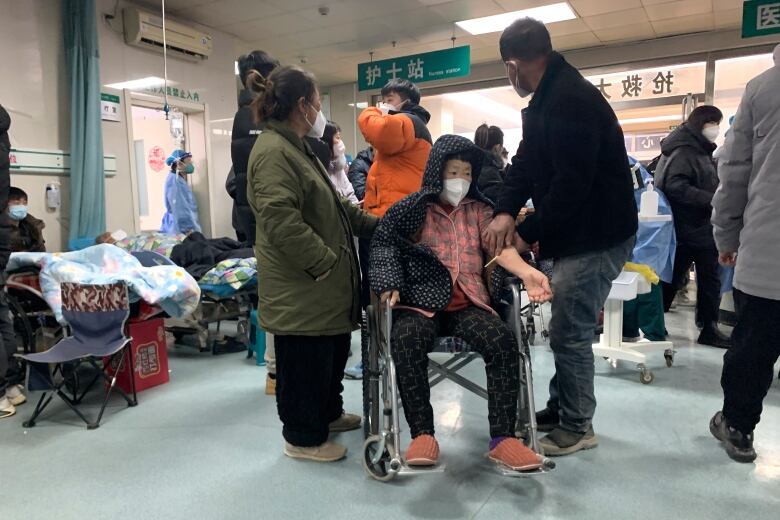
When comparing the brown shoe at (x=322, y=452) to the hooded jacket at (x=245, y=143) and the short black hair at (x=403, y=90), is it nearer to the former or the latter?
the hooded jacket at (x=245, y=143)

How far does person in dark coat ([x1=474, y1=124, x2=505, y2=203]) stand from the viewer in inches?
129

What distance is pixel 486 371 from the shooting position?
1759 mm

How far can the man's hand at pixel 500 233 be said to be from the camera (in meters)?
1.95

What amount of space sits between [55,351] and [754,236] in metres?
2.89

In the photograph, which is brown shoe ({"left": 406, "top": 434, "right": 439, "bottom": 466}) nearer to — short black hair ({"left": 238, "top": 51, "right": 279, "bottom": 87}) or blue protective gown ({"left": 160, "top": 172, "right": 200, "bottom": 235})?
short black hair ({"left": 238, "top": 51, "right": 279, "bottom": 87})

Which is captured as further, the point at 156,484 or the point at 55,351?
the point at 55,351

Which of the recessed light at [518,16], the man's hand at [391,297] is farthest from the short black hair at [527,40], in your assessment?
the recessed light at [518,16]

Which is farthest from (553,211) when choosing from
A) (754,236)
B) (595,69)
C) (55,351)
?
(595,69)

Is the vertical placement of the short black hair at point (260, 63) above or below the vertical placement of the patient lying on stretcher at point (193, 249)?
above

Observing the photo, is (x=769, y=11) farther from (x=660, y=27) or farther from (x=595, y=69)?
(x=595, y=69)

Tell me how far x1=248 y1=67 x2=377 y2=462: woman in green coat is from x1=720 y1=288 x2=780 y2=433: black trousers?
1.40 metres

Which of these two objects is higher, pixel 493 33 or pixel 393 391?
pixel 493 33

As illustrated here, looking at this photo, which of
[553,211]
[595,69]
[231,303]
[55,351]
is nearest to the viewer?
[553,211]

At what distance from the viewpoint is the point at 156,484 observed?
1.86 meters
